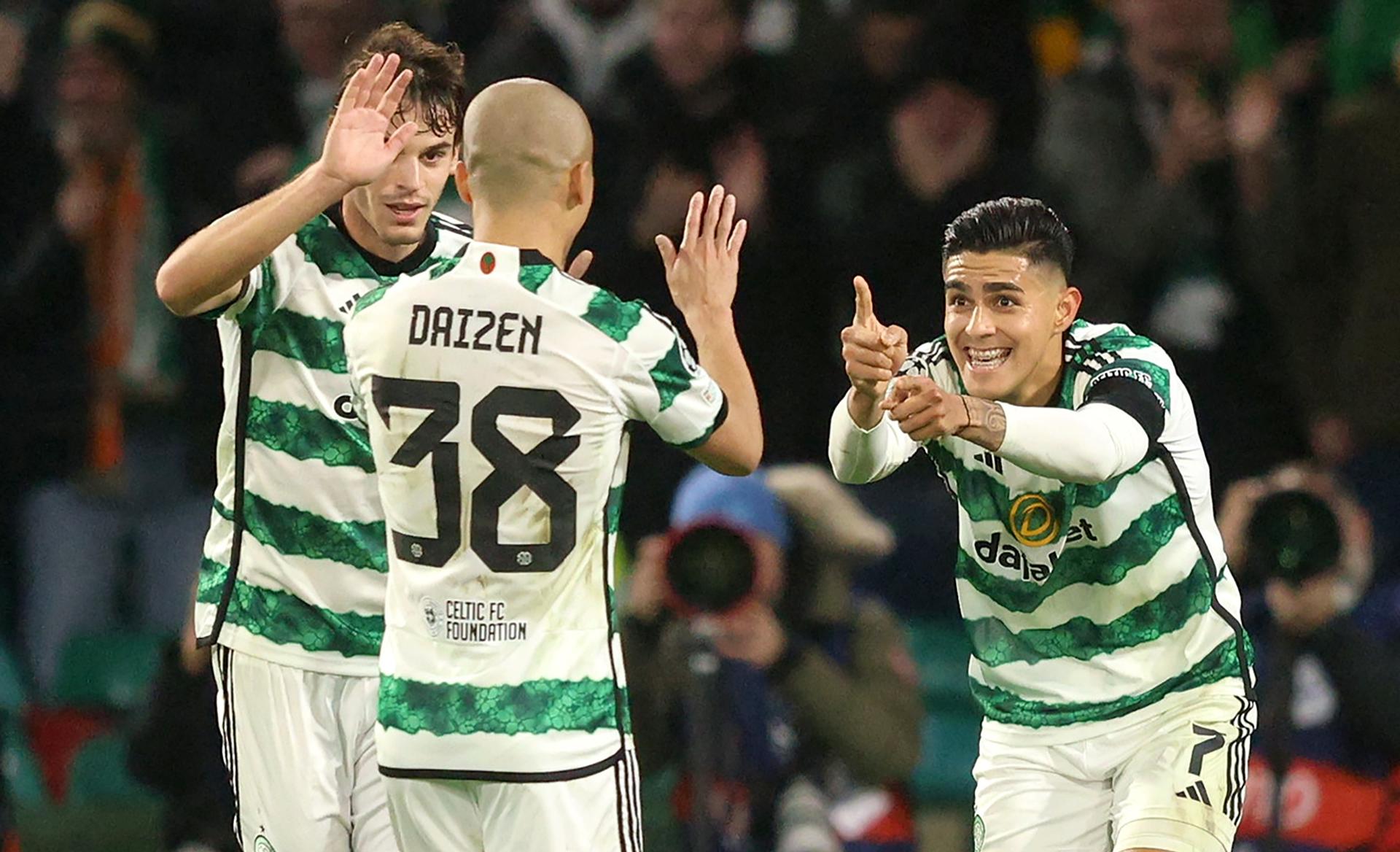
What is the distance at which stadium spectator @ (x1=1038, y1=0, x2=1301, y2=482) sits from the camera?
852 cm

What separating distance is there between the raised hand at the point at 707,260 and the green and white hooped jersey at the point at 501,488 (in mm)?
174

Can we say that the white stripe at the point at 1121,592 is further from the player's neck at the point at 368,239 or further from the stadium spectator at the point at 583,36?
the stadium spectator at the point at 583,36

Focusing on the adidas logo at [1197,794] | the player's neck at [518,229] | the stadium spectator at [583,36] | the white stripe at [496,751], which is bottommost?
the adidas logo at [1197,794]

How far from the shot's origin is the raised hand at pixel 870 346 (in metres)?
4.76

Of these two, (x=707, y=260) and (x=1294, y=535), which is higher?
(x=707, y=260)

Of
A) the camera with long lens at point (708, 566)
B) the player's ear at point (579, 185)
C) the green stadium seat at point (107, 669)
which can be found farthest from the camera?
the green stadium seat at point (107, 669)

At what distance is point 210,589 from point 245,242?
0.87m

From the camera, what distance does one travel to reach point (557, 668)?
4.46m

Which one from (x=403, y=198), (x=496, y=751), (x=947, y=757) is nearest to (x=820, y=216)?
(x=947, y=757)

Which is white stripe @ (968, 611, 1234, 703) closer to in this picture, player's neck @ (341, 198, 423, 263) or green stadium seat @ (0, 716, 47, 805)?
player's neck @ (341, 198, 423, 263)

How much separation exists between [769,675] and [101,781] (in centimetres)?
297

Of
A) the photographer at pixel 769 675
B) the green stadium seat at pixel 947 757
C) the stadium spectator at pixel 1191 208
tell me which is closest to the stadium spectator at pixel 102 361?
the photographer at pixel 769 675

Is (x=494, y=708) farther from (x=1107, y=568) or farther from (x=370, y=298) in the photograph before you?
(x=1107, y=568)

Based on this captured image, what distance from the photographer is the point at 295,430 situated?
4.95m
